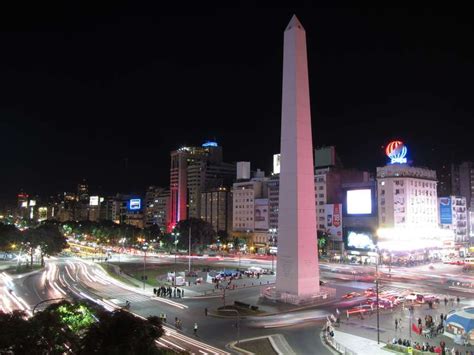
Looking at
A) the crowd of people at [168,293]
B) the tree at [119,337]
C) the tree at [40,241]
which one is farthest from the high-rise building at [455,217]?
the tree at [119,337]

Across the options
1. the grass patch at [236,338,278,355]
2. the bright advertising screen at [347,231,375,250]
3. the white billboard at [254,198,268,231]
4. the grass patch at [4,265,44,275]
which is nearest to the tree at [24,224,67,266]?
the grass patch at [4,265,44,275]

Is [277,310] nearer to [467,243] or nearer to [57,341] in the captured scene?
[57,341]

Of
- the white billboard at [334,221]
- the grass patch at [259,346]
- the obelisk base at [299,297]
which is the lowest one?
the grass patch at [259,346]

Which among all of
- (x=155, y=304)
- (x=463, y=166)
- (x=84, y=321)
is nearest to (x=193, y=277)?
(x=155, y=304)

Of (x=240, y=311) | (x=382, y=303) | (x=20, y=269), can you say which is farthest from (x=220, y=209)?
(x=240, y=311)

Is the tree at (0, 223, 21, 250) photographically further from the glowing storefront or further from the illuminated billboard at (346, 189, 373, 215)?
the glowing storefront

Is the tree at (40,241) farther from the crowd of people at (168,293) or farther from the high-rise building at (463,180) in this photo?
the high-rise building at (463,180)

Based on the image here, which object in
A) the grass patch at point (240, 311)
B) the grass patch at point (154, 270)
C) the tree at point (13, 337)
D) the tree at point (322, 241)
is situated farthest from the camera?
the tree at point (322, 241)
